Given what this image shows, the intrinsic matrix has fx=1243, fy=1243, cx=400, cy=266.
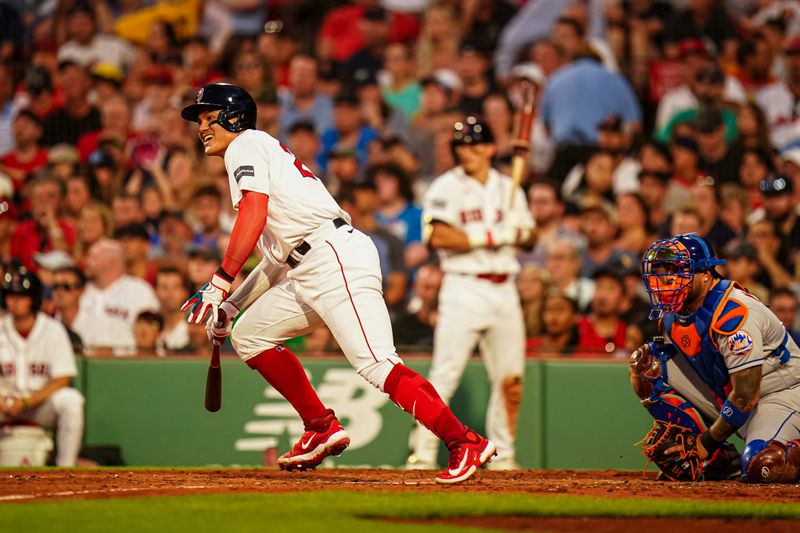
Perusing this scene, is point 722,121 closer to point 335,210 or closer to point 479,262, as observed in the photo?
point 479,262

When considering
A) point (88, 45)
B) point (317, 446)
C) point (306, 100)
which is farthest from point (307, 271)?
point (88, 45)

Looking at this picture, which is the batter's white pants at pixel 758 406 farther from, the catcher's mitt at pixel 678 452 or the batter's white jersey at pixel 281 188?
the batter's white jersey at pixel 281 188

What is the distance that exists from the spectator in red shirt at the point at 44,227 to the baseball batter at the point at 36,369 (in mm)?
2051

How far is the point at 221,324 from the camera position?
6.05m

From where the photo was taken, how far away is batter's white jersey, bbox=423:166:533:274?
846cm

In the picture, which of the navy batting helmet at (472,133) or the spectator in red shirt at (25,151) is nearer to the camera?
the navy batting helmet at (472,133)

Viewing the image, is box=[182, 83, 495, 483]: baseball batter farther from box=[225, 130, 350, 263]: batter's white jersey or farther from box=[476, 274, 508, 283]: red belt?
box=[476, 274, 508, 283]: red belt

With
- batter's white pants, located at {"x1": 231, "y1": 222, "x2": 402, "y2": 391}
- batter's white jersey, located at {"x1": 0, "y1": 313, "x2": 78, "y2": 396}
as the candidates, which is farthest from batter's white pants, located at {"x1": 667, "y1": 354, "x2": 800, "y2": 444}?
batter's white jersey, located at {"x1": 0, "y1": 313, "x2": 78, "y2": 396}

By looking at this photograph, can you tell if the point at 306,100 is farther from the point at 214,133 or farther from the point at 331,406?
the point at 214,133

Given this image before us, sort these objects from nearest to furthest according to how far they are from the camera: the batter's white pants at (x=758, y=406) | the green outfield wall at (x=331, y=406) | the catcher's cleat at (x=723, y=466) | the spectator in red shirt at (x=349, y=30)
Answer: the batter's white pants at (x=758, y=406)
the catcher's cleat at (x=723, y=466)
the green outfield wall at (x=331, y=406)
the spectator in red shirt at (x=349, y=30)

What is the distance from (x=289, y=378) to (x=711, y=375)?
218 centimetres

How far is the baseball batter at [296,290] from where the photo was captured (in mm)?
5805

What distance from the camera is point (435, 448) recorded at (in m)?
8.21

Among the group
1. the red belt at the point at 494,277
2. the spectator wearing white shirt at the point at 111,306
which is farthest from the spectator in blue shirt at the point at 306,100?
the red belt at the point at 494,277
